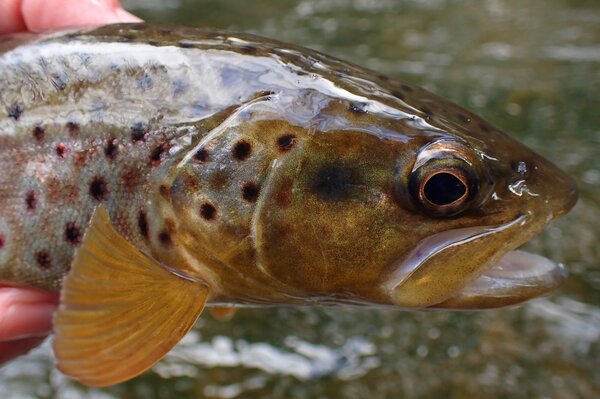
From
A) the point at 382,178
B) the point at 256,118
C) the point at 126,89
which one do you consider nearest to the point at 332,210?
the point at 382,178

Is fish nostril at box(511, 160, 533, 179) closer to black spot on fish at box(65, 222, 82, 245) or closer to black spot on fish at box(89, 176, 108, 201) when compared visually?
black spot on fish at box(89, 176, 108, 201)

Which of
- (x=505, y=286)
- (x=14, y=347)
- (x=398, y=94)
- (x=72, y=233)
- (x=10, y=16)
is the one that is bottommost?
(x=14, y=347)

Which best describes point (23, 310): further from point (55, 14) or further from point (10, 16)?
point (10, 16)

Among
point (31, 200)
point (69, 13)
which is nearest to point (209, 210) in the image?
point (31, 200)

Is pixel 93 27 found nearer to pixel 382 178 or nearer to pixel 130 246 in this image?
pixel 130 246

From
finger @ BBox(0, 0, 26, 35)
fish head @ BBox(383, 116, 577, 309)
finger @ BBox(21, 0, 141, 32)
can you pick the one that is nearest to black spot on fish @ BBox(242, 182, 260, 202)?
fish head @ BBox(383, 116, 577, 309)

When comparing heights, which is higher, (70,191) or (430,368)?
(70,191)
